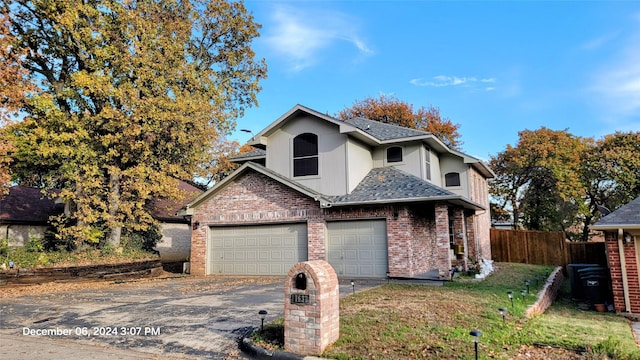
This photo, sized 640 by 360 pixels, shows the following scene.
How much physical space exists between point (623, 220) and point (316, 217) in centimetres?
916

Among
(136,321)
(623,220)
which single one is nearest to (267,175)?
(136,321)

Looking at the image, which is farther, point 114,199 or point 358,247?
point 114,199

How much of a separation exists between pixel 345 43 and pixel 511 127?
20.0 metres

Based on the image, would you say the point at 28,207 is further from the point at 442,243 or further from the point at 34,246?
the point at 442,243

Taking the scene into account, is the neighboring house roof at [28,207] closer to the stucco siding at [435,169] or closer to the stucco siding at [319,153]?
the stucco siding at [319,153]

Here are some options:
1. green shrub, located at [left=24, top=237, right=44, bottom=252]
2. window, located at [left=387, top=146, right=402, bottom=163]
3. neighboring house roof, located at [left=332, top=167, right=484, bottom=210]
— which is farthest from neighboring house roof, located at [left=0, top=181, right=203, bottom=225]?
window, located at [left=387, top=146, right=402, bottom=163]

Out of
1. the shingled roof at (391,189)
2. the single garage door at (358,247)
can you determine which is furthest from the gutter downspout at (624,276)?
the single garage door at (358,247)

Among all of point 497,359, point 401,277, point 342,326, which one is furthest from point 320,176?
point 497,359

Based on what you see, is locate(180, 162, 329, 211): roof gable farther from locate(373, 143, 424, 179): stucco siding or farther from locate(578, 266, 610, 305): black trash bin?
locate(578, 266, 610, 305): black trash bin

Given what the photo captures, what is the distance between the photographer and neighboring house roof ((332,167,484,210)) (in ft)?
42.0

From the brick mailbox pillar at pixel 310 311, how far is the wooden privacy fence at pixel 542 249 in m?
17.7

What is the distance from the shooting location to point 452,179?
18234 millimetres

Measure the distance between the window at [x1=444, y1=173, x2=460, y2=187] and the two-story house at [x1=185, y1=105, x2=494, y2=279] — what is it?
0.06 m

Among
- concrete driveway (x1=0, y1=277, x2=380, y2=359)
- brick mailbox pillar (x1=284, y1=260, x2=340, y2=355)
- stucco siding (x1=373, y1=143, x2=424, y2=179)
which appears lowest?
concrete driveway (x1=0, y1=277, x2=380, y2=359)
